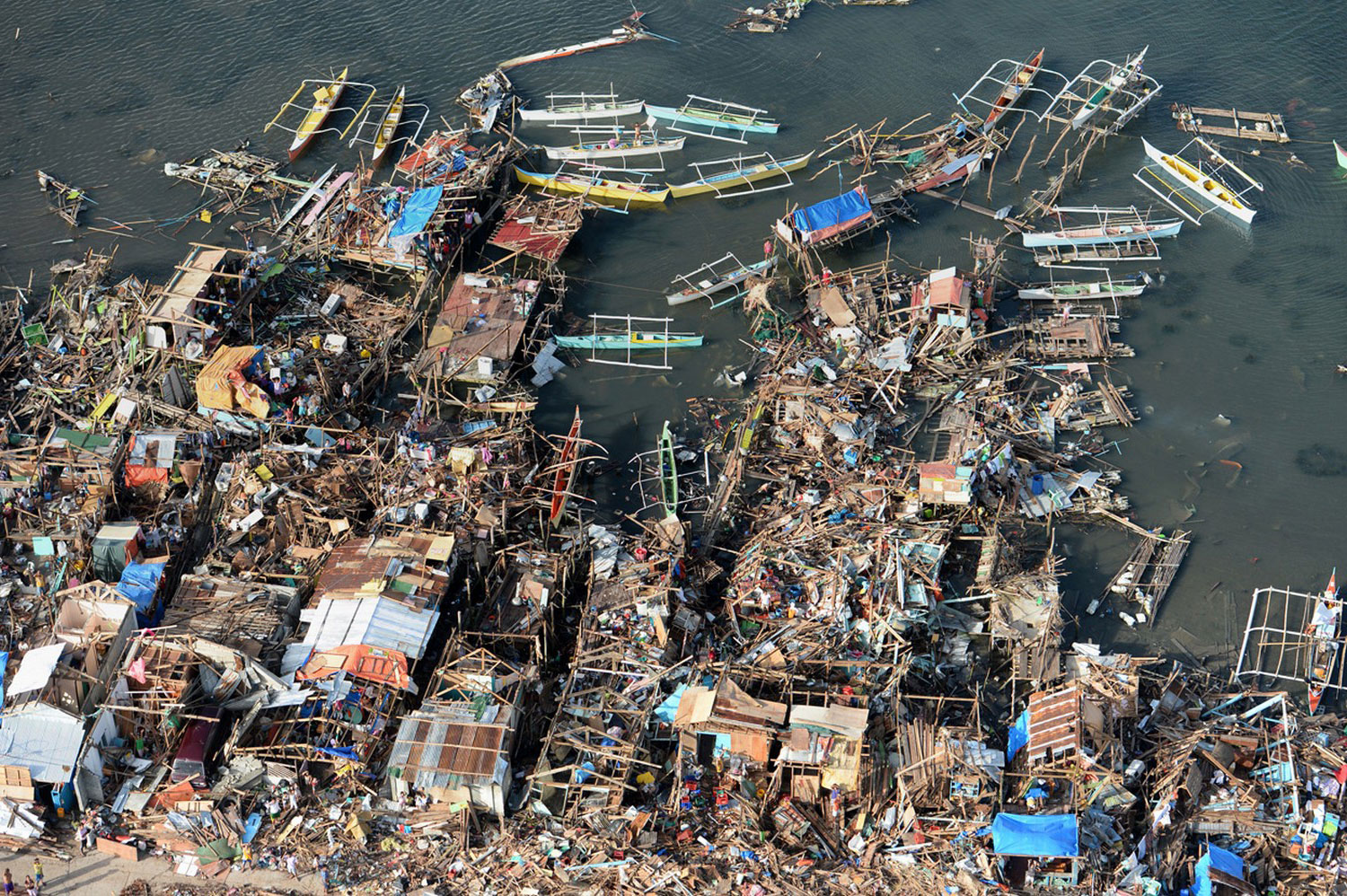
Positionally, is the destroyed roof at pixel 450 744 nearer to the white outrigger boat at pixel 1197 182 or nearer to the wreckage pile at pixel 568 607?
the wreckage pile at pixel 568 607

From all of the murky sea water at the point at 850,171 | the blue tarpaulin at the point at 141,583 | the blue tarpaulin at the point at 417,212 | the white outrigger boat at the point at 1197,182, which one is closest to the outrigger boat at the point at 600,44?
the murky sea water at the point at 850,171

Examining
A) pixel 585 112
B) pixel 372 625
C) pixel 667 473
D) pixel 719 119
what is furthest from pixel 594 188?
pixel 372 625

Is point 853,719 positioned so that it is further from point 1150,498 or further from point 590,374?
point 590,374

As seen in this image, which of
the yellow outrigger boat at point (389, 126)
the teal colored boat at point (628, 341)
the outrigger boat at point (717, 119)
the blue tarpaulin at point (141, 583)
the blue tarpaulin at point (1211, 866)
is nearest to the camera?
the blue tarpaulin at point (1211, 866)

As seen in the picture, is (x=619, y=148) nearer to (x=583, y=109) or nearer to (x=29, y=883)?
(x=583, y=109)

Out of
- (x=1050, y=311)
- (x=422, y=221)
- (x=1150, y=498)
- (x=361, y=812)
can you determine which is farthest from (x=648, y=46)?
(x=361, y=812)
